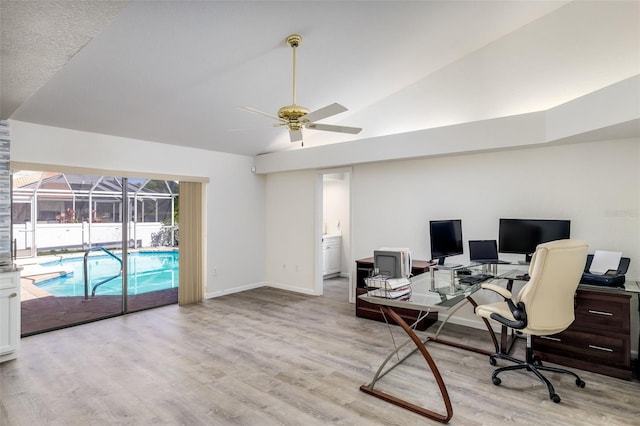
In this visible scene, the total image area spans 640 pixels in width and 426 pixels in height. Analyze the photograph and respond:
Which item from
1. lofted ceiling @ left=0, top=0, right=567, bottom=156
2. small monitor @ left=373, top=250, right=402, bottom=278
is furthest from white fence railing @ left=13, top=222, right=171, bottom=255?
small monitor @ left=373, top=250, right=402, bottom=278

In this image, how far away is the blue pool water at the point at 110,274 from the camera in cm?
501

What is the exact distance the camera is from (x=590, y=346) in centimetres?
301

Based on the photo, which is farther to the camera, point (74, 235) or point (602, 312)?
point (74, 235)

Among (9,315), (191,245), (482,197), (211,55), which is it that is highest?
(211,55)

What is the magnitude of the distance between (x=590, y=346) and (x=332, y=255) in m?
4.77

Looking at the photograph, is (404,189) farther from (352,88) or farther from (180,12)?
(180,12)

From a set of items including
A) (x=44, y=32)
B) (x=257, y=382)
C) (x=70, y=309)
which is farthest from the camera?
(x=70, y=309)

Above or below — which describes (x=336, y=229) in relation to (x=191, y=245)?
above

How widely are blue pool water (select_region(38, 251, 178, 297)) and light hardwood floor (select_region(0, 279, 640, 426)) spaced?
→ 1170 millimetres

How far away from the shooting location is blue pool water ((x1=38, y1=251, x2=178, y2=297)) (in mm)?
5008

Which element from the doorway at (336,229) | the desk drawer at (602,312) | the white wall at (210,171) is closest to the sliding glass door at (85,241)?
the white wall at (210,171)

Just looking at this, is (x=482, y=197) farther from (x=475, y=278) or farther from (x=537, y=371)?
(x=537, y=371)

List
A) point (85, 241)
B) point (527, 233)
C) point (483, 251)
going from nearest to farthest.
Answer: point (527, 233) < point (483, 251) < point (85, 241)

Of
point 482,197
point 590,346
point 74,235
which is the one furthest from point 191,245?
point 590,346
